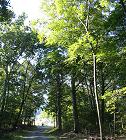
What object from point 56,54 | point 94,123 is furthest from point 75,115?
point 56,54

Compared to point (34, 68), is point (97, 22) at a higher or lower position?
lower

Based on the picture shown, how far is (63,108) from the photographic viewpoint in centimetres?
6109

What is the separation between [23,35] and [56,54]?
22000 millimetres

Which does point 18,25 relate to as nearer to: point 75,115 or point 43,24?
point 75,115

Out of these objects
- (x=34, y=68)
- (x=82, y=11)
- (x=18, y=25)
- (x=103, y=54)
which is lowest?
(x=103, y=54)

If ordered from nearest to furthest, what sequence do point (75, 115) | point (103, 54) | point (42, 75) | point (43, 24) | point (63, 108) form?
point (103, 54), point (43, 24), point (75, 115), point (42, 75), point (63, 108)

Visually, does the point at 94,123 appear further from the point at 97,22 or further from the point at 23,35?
the point at 97,22

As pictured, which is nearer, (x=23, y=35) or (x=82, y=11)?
(x=82, y=11)

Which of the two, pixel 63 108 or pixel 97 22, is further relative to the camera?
pixel 63 108

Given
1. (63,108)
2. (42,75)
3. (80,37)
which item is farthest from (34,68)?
(80,37)

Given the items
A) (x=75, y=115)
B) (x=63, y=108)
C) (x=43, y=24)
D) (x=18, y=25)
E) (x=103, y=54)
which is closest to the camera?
(x=103, y=54)

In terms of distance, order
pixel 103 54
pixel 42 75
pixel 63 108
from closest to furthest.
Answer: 1. pixel 103 54
2. pixel 42 75
3. pixel 63 108

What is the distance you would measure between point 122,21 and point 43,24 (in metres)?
6.43

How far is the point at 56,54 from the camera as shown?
83.1ft
